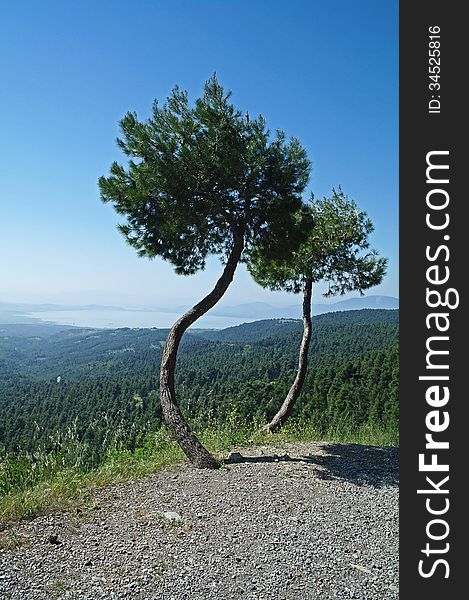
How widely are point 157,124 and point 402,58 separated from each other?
451 cm

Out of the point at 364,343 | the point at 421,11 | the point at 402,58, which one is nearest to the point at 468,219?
the point at 402,58

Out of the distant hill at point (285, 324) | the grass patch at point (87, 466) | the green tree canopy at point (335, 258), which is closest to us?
the grass patch at point (87, 466)

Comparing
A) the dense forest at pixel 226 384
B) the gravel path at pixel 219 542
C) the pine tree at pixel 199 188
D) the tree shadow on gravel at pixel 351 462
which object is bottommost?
the dense forest at pixel 226 384

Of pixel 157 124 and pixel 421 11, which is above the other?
pixel 157 124

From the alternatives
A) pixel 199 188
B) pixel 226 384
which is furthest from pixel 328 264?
pixel 226 384

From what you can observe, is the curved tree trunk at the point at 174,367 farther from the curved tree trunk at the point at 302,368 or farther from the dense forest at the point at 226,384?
the curved tree trunk at the point at 302,368

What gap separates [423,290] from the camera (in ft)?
11.4

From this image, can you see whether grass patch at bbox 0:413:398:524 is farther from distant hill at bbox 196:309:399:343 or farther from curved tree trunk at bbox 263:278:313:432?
distant hill at bbox 196:309:399:343

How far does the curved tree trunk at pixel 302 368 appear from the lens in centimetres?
1177

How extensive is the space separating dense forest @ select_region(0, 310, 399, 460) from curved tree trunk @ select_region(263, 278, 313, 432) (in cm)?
66

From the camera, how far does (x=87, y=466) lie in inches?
278

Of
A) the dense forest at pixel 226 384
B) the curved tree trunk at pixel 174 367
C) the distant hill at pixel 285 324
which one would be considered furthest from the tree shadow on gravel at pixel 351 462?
the distant hill at pixel 285 324

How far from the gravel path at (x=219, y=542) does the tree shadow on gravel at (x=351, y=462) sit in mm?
89

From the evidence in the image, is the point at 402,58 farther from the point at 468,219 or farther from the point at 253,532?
the point at 253,532
